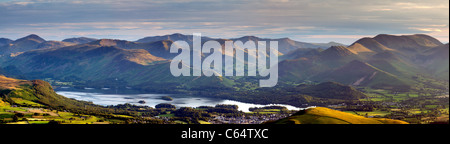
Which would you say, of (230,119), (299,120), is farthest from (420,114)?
(299,120)

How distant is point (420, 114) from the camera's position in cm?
18612
